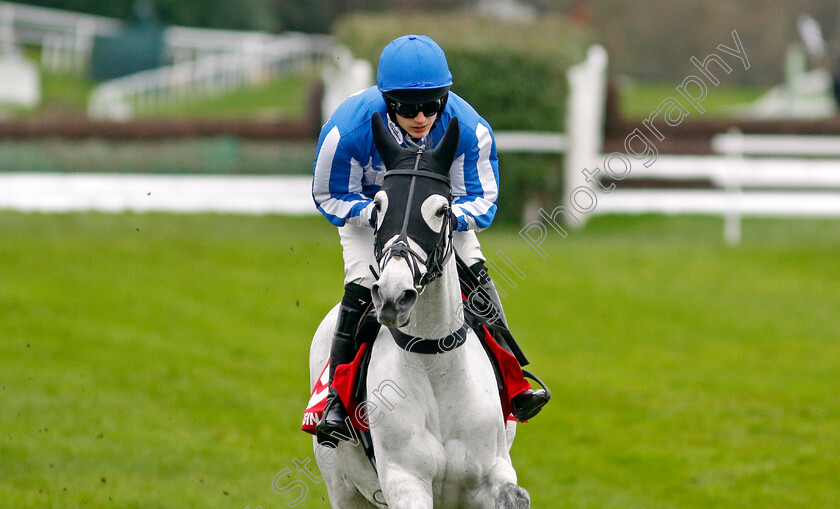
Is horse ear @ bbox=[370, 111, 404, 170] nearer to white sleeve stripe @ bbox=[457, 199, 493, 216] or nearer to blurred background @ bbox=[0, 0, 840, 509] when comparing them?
white sleeve stripe @ bbox=[457, 199, 493, 216]

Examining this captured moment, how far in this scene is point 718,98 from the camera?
131 ft

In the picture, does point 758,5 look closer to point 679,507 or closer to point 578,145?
point 578,145

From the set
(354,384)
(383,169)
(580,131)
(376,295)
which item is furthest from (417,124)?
(580,131)

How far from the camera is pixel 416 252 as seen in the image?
372 cm

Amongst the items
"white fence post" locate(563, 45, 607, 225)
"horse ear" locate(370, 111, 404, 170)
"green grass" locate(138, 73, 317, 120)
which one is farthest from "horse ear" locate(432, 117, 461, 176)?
"green grass" locate(138, 73, 317, 120)

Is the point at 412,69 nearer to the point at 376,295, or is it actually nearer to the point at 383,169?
the point at 383,169

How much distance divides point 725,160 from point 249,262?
6.90 m

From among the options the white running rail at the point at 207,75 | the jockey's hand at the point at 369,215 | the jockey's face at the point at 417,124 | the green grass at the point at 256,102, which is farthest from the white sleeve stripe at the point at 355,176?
the green grass at the point at 256,102

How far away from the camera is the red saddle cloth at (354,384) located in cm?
457

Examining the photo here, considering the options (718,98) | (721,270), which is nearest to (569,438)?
(721,270)

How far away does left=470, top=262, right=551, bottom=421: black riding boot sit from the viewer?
4.70m

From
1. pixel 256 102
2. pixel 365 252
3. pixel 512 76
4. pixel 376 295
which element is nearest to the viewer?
pixel 376 295

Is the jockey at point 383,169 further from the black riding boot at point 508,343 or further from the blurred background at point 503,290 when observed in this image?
the blurred background at point 503,290

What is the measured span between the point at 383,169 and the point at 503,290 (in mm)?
4448
